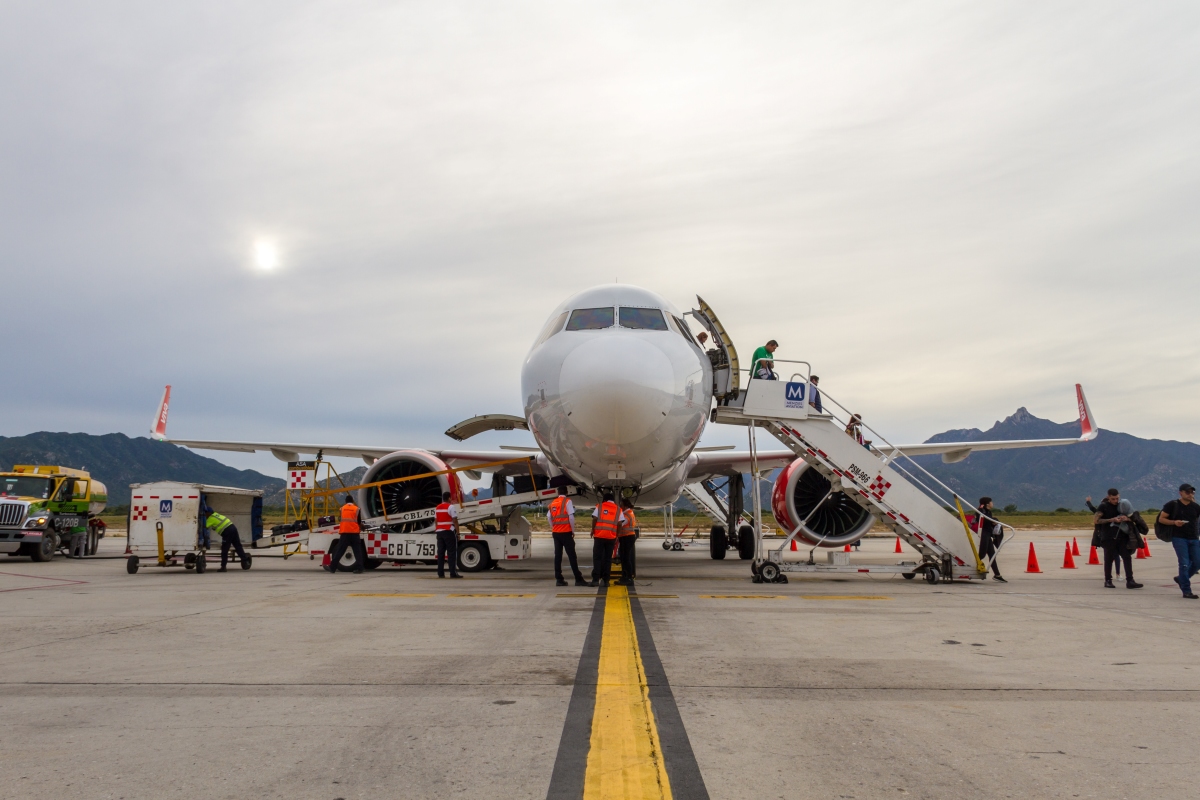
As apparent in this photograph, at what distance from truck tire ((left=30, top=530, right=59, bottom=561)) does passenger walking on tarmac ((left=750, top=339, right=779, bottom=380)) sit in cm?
1603

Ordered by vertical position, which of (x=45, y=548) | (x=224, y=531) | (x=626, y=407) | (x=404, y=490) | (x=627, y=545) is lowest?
Result: (x=45, y=548)

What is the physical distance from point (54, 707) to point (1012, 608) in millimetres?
8852

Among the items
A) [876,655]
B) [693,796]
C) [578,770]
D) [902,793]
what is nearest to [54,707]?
[578,770]

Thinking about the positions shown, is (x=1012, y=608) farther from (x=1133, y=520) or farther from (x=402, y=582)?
(x=402, y=582)

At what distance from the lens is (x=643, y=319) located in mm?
11461

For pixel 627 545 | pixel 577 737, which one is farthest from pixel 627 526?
pixel 577 737

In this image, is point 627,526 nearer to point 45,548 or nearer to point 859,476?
point 859,476

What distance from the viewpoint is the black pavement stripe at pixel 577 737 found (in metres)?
3.12

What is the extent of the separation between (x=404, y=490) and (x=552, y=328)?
21.0 feet

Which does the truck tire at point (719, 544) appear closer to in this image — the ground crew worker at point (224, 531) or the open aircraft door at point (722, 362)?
the open aircraft door at point (722, 362)

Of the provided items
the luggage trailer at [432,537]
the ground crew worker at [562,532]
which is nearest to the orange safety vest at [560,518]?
the ground crew worker at [562,532]

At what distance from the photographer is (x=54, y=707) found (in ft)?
14.3

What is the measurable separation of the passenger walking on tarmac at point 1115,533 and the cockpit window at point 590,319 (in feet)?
25.2

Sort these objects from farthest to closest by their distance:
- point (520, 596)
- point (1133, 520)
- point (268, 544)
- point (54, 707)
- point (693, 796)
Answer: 1. point (268, 544)
2. point (1133, 520)
3. point (520, 596)
4. point (54, 707)
5. point (693, 796)
